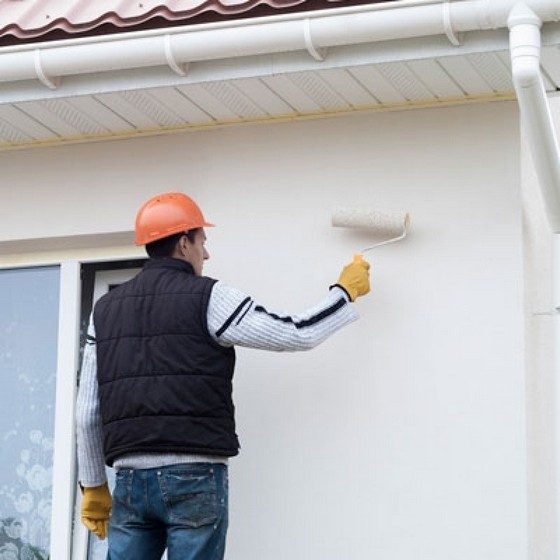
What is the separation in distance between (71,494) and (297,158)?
1.50 metres

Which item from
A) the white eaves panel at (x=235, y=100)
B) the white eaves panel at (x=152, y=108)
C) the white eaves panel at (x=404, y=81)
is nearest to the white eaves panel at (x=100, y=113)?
the white eaves panel at (x=152, y=108)

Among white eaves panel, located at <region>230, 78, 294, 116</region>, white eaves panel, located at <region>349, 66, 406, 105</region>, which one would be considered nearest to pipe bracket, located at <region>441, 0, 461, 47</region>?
white eaves panel, located at <region>349, 66, 406, 105</region>

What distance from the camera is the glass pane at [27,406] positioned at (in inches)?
262

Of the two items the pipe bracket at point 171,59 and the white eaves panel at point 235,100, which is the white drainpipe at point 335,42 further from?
the white eaves panel at point 235,100

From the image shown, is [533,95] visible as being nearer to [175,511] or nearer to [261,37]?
[261,37]

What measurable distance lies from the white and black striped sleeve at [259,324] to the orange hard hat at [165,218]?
0.29m

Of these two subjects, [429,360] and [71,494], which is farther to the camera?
[71,494]

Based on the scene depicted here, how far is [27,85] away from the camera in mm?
6254

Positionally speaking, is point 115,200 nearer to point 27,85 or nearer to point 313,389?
point 27,85

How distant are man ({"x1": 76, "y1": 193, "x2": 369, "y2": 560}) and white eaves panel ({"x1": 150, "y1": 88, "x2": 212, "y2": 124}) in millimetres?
454

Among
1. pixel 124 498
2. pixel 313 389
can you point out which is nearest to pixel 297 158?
pixel 313 389

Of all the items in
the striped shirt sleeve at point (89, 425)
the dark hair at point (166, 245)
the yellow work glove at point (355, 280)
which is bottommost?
the striped shirt sleeve at point (89, 425)

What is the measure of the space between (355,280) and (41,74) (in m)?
1.28

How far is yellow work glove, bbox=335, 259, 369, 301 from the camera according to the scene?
591 centimetres
